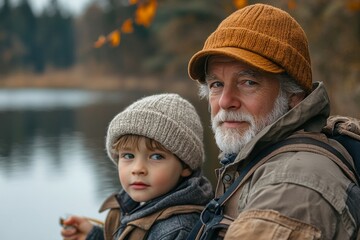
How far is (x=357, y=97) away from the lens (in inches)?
292

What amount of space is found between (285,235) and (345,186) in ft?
0.94

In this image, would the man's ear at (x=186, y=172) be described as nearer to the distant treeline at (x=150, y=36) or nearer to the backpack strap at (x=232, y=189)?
the backpack strap at (x=232, y=189)

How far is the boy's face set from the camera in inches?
101

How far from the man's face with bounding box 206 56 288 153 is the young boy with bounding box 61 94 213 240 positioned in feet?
1.31

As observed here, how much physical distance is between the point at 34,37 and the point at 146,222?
193ft

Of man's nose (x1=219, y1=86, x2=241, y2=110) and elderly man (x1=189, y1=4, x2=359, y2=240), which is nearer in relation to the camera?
elderly man (x1=189, y1=4, x2=359, y2=240)

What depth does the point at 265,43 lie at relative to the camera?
2086 mm

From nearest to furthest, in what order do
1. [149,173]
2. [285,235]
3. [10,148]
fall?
[285,235]
[149,173]
[10,148]

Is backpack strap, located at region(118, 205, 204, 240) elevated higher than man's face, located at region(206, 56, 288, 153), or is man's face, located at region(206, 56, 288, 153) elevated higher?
man's face, located at region(206, 56, 288, 153)

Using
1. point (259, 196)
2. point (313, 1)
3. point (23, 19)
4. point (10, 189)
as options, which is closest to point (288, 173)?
point (259, 196)

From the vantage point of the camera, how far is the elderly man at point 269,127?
5.67ft

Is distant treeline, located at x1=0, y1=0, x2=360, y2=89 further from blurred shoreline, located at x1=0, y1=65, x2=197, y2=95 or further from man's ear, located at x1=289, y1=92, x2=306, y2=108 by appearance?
man's ear, located at x1=289, y1=92, x2=306, y2=108

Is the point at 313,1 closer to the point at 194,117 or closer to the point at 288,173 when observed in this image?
the point at 194,117

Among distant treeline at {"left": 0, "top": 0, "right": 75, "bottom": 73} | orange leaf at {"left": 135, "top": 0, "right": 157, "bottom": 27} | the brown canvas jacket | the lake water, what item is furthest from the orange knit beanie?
distant treeline at {"left": 0, "top": 0, "right": 75, "bottom": 73}
